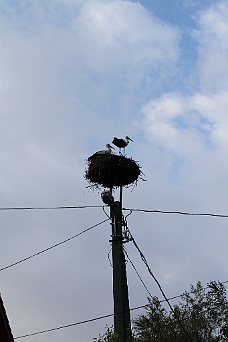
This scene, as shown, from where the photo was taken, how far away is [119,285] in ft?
33.0

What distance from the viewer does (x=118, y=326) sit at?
956 cm

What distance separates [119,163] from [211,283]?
12.0 ft

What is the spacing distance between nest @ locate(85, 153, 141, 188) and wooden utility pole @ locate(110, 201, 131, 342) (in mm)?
1231

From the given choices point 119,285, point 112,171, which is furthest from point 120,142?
point 119,285

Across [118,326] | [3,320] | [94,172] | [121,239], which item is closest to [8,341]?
[3,320]

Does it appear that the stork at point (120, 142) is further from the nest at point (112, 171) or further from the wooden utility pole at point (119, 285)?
the wooden utility pole at point (119, 285)

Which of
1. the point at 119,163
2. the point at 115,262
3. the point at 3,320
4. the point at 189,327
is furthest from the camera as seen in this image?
the point at 189,327

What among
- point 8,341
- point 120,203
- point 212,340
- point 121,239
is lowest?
point 8,341

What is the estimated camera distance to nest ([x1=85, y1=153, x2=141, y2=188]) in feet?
39.5

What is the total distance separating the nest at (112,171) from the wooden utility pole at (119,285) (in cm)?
123

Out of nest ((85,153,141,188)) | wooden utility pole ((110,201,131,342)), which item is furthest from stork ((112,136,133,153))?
wooden utility pole ((110,201,131,342))

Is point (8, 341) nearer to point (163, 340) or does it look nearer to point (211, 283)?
point (163, 340)

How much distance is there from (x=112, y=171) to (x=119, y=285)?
2774 millimetres

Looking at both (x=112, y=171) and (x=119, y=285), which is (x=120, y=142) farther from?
(x=119, y=285)
